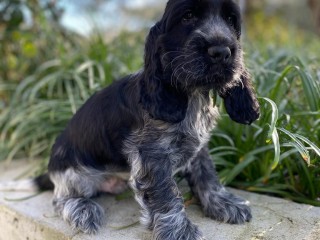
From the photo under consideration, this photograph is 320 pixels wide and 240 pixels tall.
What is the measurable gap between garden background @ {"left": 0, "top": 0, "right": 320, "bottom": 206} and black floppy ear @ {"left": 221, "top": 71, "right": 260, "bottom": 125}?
12 centimetres

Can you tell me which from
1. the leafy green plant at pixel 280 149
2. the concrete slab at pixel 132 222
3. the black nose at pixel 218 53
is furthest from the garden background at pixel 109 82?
the black nose at pixel 218 53

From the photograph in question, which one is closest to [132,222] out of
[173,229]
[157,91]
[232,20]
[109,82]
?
[173,229]

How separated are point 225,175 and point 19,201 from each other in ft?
5.49

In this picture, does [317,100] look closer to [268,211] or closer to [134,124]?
[268,211]

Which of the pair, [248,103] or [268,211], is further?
[268,211]

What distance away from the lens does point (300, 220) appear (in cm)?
279

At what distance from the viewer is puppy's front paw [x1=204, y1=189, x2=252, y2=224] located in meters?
2.80

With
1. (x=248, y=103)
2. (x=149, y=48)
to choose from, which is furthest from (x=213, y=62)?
(x=248, y=103)

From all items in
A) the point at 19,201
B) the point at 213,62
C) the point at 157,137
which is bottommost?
the point at 19,201

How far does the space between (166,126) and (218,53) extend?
583 mm

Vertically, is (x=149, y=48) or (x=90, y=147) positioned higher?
(x=149, y=48)

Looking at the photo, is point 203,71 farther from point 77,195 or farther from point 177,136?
point 77,195

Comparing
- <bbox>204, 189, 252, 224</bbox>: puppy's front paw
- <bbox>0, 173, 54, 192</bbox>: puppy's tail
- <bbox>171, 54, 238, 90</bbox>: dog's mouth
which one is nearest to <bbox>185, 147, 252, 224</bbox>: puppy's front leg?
<bbox>204, 189, 252, 224</bbox>: puppy's front paw

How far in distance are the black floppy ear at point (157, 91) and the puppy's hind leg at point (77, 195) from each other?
2.87ft
